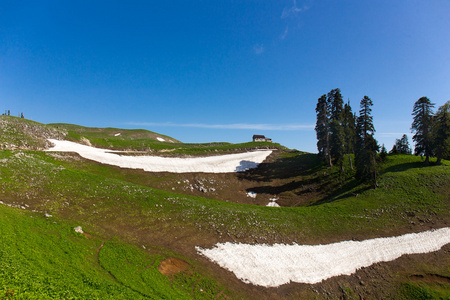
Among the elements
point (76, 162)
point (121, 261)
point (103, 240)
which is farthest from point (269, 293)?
point (76, 162)

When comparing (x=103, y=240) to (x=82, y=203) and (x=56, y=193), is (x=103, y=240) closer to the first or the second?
(x=82, y=203)

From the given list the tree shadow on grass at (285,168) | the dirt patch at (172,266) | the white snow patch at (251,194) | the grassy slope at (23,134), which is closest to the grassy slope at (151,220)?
the dirt patch at (172,266)

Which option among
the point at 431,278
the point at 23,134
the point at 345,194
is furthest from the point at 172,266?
the point at 23,134

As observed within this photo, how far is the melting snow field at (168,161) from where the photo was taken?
45.7m

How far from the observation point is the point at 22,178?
27062 millimetres

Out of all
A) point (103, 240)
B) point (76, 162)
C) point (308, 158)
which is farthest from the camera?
point (308, 158)

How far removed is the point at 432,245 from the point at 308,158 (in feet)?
114

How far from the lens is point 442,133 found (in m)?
41.1

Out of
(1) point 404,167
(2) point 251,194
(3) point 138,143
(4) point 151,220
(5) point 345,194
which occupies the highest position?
(3) point 138,143

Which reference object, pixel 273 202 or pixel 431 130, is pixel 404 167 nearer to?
pixel 431 130

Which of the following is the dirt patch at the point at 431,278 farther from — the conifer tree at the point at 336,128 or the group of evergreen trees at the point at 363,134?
the conifer tree at the point at 336,128

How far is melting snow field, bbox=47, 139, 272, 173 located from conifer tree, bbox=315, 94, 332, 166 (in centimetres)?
1714

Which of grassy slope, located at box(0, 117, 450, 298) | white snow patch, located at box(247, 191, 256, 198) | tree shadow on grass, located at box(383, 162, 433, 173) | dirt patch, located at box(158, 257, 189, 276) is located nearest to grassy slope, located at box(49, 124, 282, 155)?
grassy slope, located at box(0, 117, 450, 298)

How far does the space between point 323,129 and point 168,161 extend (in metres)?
39.9
